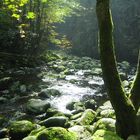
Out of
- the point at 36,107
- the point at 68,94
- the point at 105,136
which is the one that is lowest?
the point at 68,94

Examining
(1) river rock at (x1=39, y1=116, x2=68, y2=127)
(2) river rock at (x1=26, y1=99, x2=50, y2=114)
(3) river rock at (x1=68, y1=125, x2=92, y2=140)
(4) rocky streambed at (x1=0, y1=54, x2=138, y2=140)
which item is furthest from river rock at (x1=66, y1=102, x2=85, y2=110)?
(3) river rock at (x1=68, y1=125, x2=92, y2=140)

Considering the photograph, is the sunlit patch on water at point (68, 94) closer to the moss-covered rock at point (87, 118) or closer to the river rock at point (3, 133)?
the moss-covered rock at point (87, 118)

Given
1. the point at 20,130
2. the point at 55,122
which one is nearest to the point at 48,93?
the point at 55,122

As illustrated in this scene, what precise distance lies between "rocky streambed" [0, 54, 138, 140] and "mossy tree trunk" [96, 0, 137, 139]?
34 centimetres

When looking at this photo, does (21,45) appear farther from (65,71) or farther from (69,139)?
(69,139)

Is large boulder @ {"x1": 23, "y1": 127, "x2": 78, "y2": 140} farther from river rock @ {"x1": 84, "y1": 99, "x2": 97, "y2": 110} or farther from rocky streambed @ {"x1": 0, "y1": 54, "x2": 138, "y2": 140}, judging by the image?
river rock @ {"x1": 84, "y1": 99, "x2": 97, "y2": 110}

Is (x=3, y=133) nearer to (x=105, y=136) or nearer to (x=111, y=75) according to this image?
(x=105, y=136)

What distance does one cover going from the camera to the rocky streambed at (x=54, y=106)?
633cm

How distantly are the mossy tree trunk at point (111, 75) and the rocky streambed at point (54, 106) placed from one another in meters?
0.34

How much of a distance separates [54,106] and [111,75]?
16.6ft

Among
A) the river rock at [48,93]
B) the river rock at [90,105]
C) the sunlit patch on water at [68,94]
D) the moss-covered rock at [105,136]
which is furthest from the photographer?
the river rock at [48,93]

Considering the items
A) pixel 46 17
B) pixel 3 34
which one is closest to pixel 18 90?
pixel 3 34

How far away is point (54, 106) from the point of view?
9875 millimetres

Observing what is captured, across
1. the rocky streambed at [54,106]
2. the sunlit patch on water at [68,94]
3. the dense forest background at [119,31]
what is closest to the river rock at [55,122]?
the rocky streambed at [54,106]
